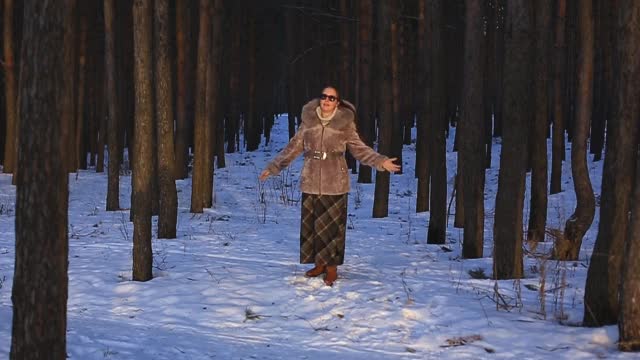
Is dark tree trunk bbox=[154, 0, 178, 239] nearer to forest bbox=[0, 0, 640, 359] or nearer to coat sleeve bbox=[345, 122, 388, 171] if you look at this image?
forest bbox=[0, 0, 640, 359]

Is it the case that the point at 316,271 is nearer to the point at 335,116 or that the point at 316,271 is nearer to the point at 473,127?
the point at 335,116

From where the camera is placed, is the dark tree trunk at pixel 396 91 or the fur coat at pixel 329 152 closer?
the fur coat at pixel 329 152

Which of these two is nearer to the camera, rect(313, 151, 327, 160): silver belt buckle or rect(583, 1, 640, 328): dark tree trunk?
rect(583, 1, 640, 328): dark tree trunk

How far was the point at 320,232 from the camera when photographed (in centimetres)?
688

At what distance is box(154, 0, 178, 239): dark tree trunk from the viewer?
Result: 8.83 metres

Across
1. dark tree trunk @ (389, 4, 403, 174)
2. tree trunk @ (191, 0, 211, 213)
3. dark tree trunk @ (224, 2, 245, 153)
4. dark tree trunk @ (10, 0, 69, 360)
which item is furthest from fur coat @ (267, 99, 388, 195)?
dark tree trunk @ (224, 2, 245, 153)

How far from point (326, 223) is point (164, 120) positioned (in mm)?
3700

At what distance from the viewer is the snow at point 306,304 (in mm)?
4789

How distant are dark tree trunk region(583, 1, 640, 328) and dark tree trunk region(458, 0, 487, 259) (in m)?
3.51

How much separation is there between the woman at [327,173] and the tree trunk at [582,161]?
270cm

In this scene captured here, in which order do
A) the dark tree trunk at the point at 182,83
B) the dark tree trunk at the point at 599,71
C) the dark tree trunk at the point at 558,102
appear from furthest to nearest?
the dark tree trunk at the point at 599,71, the dark tree trunk at the point at 182,83, the dark tree trunk at the point at 558,102

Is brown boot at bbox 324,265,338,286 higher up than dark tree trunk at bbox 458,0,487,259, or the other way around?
dark tree trunk at bbox 458,0,487,259

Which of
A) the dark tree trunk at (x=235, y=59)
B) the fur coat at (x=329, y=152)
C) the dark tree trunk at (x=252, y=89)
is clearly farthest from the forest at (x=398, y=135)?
the dark tree trunk at (x=252, y=89)

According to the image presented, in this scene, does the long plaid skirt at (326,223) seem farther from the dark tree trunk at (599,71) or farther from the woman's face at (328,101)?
the dark tree trunk at (599,71)
